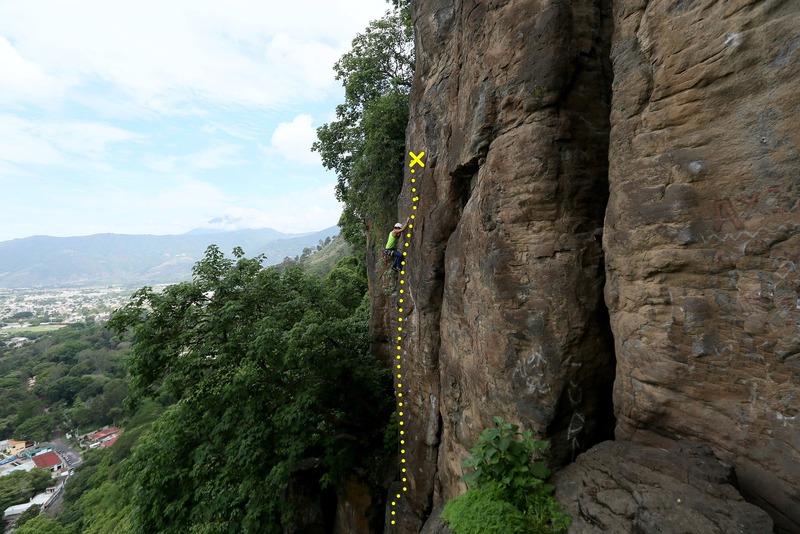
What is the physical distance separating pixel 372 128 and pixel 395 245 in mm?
5081

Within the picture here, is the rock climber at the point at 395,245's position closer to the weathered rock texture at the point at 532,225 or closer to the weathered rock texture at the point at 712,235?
the weathered rock texture at the point at 532,225

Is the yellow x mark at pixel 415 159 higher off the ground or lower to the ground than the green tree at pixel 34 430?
higher

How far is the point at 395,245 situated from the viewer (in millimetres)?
11430

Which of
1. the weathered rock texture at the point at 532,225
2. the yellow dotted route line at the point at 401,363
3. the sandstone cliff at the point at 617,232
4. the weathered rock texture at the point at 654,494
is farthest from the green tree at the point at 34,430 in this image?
the weathered rock texture at the point at 654,494

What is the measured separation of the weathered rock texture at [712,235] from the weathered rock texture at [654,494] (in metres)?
0.37

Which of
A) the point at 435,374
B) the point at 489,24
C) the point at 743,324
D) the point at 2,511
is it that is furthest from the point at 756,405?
the point at 2,511

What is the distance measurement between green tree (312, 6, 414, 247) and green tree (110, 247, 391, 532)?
4.51 m

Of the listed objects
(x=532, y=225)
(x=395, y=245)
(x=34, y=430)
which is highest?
(x=532, y=225)

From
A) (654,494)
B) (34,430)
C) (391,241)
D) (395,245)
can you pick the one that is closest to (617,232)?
(654,494)

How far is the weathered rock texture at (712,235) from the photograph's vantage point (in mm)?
3938

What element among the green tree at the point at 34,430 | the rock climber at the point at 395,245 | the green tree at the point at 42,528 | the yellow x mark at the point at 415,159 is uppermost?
the yellow x mark at the point at 415,159

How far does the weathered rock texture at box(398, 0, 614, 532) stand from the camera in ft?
19.0

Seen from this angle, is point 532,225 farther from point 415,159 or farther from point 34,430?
point 34,430

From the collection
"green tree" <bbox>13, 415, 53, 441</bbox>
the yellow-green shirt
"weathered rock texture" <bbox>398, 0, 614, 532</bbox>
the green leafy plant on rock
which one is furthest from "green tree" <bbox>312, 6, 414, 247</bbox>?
"green tree" <bbox>13, 415, 53, 441</bbox>
